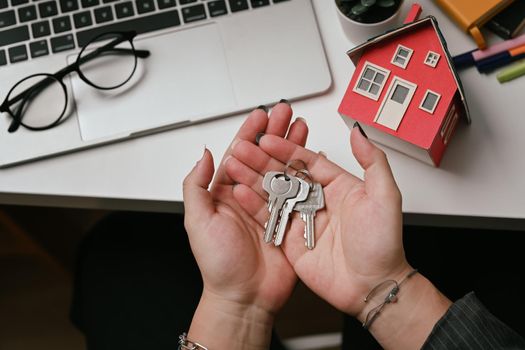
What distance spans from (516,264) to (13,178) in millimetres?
765

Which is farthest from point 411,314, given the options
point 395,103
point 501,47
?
point 501,47

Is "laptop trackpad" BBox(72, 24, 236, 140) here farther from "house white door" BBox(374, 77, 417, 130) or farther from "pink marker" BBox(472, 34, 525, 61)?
"pink marker" BBox(472, 34, 525, 61)

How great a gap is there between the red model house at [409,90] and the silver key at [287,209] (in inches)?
4.2

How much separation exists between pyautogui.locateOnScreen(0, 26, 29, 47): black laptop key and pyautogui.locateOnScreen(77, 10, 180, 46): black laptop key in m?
0.08

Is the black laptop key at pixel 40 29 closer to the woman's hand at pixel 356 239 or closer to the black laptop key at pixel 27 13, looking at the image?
the black laptop key at pixel 27 13

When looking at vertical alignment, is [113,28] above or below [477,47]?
above

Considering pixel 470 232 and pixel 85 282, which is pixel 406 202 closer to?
pixel 470 232

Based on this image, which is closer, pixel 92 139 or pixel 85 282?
pixel 92 139

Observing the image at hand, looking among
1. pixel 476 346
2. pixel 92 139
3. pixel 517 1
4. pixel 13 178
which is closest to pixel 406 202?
pixel 476 346

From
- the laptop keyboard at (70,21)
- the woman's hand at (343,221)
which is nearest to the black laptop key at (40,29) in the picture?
the laptop keyboard at (70,21)

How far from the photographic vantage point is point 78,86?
80 centimetres

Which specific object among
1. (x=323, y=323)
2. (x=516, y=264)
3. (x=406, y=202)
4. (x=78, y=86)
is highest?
(x=78, y=86)

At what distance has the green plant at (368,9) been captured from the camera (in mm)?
713

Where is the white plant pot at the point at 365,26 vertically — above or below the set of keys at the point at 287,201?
above
